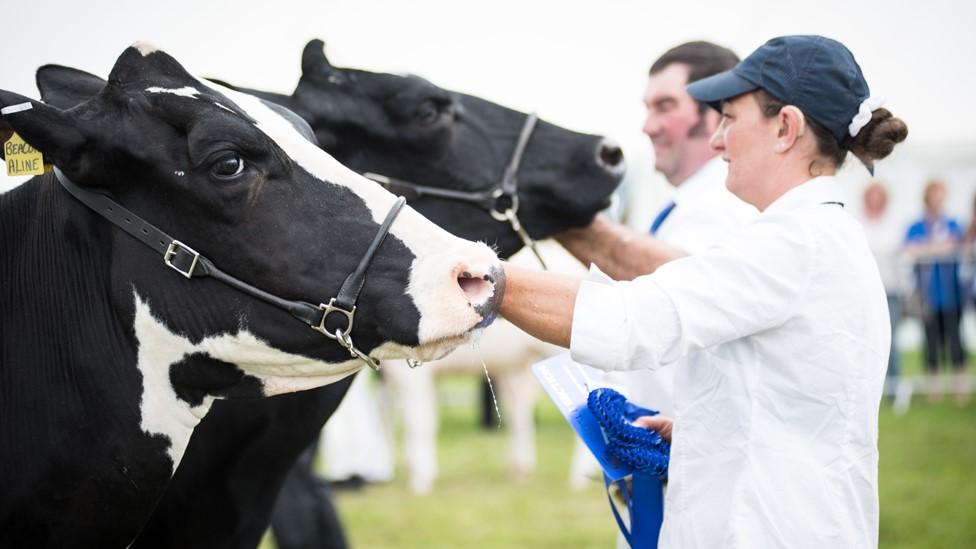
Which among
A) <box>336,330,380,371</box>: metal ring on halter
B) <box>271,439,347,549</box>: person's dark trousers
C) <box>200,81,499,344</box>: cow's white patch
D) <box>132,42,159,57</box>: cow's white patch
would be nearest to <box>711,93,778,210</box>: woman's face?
<box>200,81,499,344</box>: cow's white patch

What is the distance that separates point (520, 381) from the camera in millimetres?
11688

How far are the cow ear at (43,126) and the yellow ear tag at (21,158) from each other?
0.26m

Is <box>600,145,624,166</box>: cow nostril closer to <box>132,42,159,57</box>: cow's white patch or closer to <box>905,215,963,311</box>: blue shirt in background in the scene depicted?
<box>132,42,159,57</box>: cow's white patch

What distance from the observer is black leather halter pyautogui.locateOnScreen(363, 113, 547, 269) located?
437 centimetres

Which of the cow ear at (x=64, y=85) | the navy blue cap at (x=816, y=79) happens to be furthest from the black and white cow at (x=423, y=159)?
the navy blue cap at (x=816, y=79)

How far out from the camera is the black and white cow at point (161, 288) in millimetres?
2609

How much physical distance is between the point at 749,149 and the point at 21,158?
216 cm

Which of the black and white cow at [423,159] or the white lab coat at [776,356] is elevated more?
the black and white cow at [423,159]

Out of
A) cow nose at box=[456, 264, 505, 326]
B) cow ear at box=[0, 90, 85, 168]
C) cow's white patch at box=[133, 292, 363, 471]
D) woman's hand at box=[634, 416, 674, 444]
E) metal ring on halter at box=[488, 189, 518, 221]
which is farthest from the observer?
metal ring on halter at box=[488, 189, 518, 221]

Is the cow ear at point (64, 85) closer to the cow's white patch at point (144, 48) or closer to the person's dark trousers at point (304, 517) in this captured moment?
the cow's white patch at point (144, 48)

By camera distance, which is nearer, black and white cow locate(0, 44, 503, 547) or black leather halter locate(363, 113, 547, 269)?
black and white cow locate(0, 44, 503, 547)

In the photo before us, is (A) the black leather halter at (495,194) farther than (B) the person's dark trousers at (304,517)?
No

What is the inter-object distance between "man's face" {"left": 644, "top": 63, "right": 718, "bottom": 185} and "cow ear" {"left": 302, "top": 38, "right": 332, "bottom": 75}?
152cm

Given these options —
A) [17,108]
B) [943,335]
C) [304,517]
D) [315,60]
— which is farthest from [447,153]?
[943,335]
